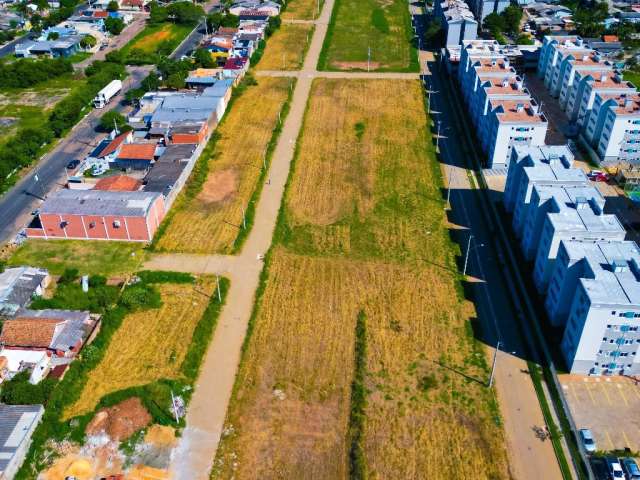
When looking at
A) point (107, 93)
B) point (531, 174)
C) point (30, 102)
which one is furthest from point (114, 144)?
point (531, 174)

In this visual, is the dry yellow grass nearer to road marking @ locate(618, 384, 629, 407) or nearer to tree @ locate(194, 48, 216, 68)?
road marking @ locate(618, 384, 629, 407)

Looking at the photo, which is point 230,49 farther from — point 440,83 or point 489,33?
point 489,33

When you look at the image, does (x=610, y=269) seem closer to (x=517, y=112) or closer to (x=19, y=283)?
(x=517, y=112)

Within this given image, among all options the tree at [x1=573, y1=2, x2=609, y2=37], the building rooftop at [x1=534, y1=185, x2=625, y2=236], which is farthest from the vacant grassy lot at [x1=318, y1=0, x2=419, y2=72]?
the building rooftop at [x1=534, y1=185, x2=625, y2=236]

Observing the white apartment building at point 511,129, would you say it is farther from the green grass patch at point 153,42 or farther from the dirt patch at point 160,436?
the green grass patch at point 153,42

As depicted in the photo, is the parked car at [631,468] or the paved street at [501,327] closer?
the parked car at [631,468]

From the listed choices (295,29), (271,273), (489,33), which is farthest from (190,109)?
(489,33)

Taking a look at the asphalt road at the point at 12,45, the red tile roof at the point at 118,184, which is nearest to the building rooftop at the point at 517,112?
the red tile roof at the point at 118,184
